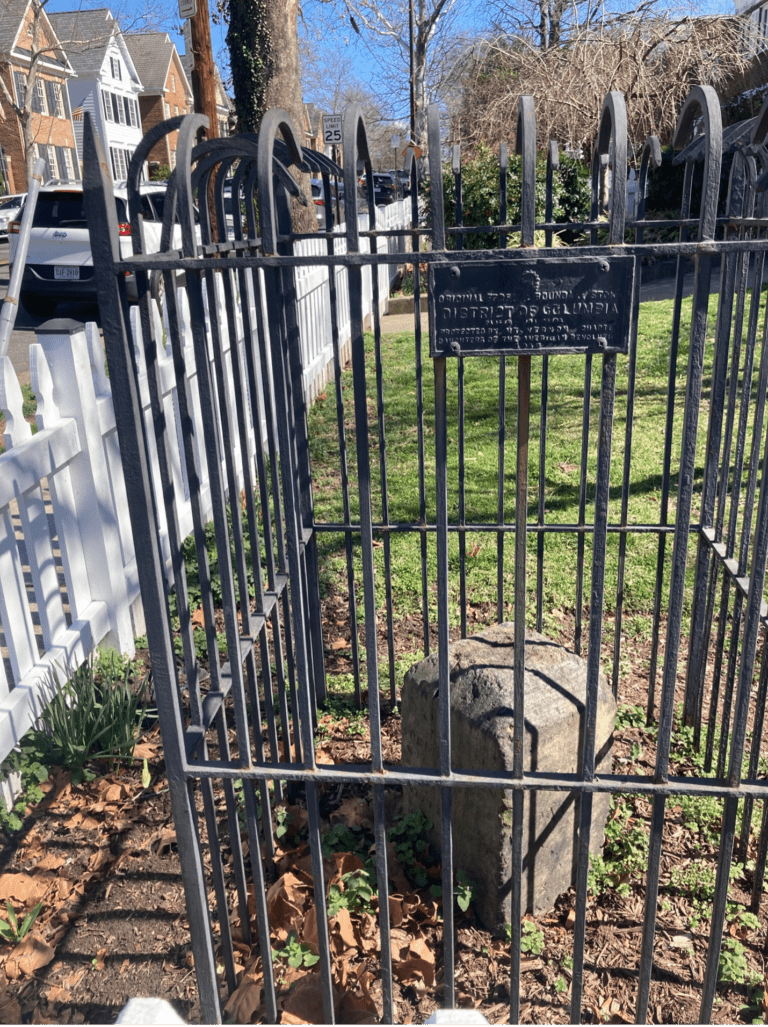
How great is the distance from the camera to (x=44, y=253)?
1120 centimetres

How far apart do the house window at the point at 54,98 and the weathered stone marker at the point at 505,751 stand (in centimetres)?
4618

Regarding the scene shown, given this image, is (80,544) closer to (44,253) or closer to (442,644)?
(442,644)

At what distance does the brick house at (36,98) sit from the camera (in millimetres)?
34969

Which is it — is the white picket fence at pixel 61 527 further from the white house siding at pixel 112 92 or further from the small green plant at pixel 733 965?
the white house siding at pixel 112 92

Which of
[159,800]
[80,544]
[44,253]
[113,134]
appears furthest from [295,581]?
[113,134]

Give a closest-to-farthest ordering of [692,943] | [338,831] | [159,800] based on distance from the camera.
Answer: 1. [692,943]
2. [338,831]
3. [159,800]

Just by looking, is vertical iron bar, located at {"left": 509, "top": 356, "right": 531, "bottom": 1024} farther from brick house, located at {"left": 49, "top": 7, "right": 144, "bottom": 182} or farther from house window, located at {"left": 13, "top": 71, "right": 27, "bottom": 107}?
house window, located at {"left": 13, "top": 71, "right": 27, "bottom": 107}

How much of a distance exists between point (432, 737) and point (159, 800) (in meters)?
1.14

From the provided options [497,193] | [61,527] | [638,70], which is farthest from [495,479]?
[638,70]

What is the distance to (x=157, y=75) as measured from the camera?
5166 cm

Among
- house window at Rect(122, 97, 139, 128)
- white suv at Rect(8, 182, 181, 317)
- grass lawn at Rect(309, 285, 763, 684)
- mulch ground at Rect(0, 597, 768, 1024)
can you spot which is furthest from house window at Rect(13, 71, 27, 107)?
mulch ground at Rect(0, 597, 768, 1024)

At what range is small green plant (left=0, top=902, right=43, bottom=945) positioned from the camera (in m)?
2.46

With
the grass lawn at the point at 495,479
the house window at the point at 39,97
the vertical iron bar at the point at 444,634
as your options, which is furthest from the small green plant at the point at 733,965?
the house window at the point at 39,97

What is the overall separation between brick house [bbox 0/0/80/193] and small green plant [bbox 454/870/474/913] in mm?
36108
